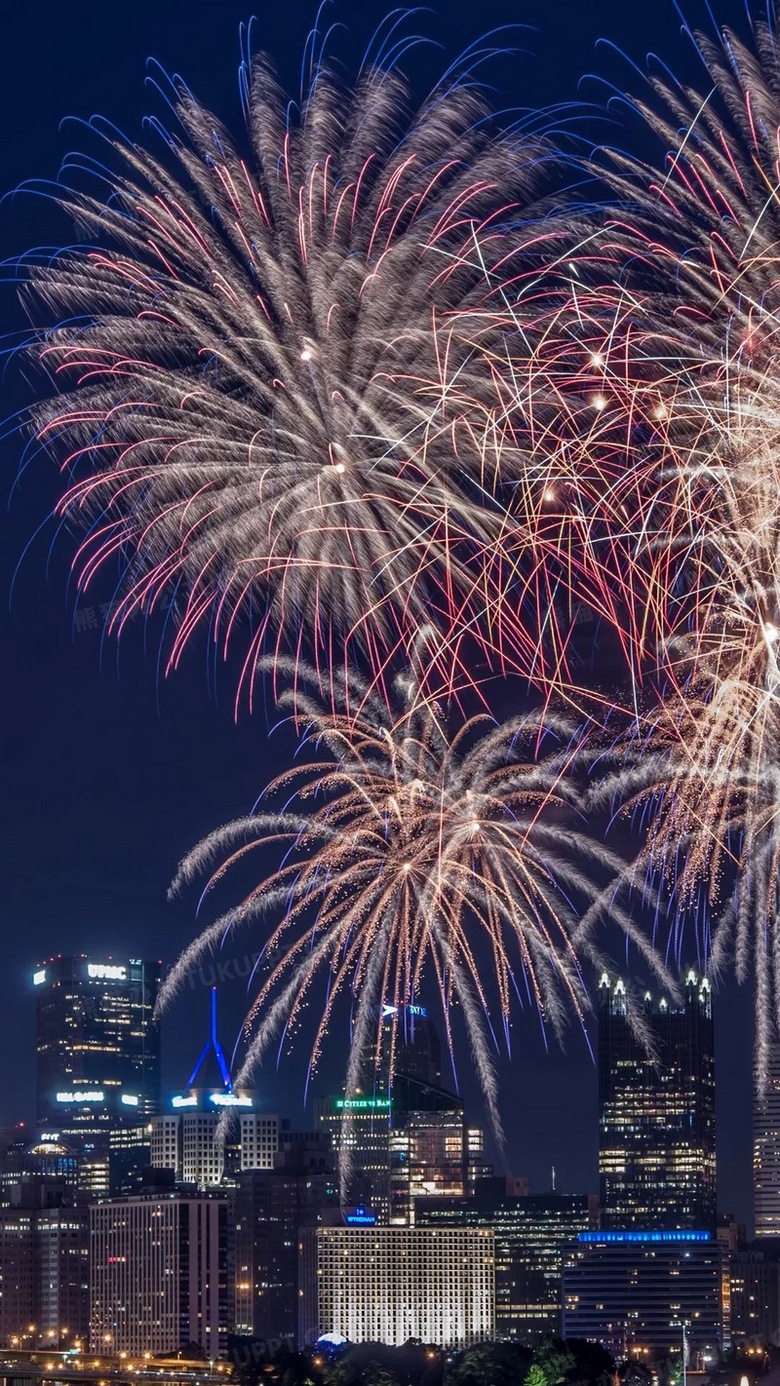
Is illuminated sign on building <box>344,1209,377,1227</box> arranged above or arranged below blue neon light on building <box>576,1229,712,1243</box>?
above

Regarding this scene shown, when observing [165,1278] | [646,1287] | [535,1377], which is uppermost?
[165,1278]

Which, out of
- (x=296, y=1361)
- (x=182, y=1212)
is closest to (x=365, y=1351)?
(x=296, y=1361)

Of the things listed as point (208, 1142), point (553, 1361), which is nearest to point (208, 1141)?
point (208, 1142)

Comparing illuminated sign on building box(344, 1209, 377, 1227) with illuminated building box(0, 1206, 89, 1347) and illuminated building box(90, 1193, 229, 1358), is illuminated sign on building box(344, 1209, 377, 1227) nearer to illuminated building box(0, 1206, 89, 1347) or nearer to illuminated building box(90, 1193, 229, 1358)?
illuminated building box(90, 1193, 229, 1358)

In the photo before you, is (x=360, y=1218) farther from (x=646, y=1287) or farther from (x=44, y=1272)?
(x=44, y=1272)

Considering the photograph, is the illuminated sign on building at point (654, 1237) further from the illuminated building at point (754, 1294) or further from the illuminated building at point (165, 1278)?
the illuminated building at point (165, 1278)

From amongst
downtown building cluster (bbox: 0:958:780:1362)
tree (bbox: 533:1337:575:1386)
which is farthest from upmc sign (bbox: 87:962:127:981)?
tree (bbox: 533:1337:575:1386)

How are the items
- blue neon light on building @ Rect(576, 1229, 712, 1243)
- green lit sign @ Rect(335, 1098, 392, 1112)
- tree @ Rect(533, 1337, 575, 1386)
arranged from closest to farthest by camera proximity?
tree @ Rect(533, 1337, 575, 1386) < green lit sign @ Rect(335, 1098, 392, 1112) < blue neon light on building @ Rect(576, 1229, 712, 1243)

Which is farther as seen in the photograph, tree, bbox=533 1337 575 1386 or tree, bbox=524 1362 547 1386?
tree, bbox=533 1337 575 1386
